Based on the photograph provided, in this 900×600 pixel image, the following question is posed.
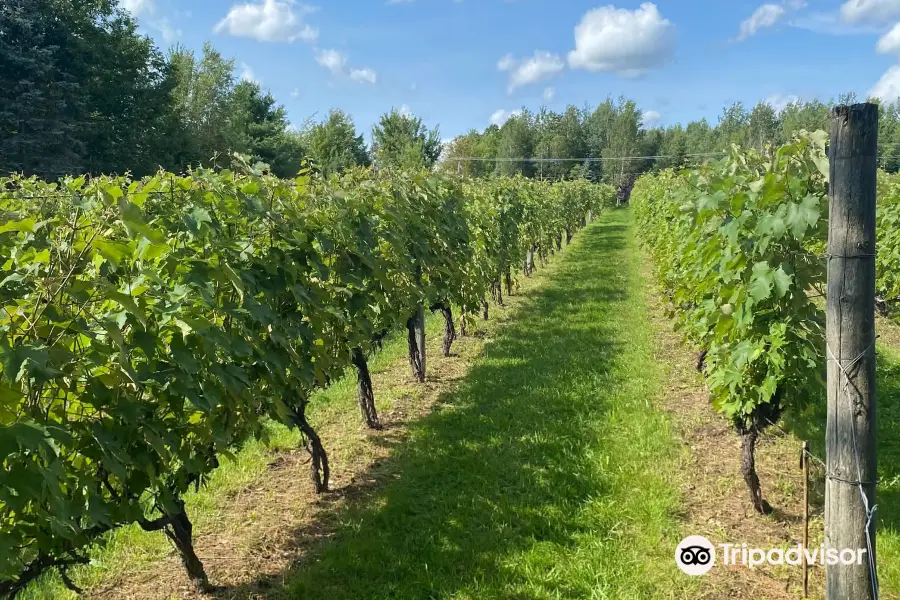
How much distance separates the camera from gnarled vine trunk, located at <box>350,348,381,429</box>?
197 inches

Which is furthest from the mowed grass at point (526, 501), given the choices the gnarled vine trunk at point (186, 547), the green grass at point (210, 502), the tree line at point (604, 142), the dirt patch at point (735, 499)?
the tree line at point (604, 142)

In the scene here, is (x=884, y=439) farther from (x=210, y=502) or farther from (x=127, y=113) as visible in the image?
(x=127, y=113)

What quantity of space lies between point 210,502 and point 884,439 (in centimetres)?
513

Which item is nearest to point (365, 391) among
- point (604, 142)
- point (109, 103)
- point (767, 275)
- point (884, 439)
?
point (767, 275)

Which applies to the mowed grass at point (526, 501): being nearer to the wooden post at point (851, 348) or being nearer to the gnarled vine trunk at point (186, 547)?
the gnarled vine trunk at point (186, 547)

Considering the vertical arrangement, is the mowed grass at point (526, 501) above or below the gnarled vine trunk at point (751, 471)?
below

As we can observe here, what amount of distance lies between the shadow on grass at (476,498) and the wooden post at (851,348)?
4.63ft

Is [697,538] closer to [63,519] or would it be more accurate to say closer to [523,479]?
[523,479]

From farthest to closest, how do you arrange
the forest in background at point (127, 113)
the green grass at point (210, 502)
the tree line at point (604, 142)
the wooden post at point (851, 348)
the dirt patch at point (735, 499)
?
the tree line at point (604, 142) → the forest in background at point (127, 113) → the green grass at point (210, 502) → the dirt patch at point (735, 499) → the wooden post at point (851, 348)

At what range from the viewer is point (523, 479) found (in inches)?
173

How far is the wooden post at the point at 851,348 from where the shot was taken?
2.16 meters

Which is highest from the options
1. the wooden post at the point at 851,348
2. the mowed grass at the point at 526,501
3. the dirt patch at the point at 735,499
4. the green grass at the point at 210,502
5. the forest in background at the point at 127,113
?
the forest in background at the point at 127,113

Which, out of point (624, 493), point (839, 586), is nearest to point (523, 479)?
point (624, 493)

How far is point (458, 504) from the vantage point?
4.10m
